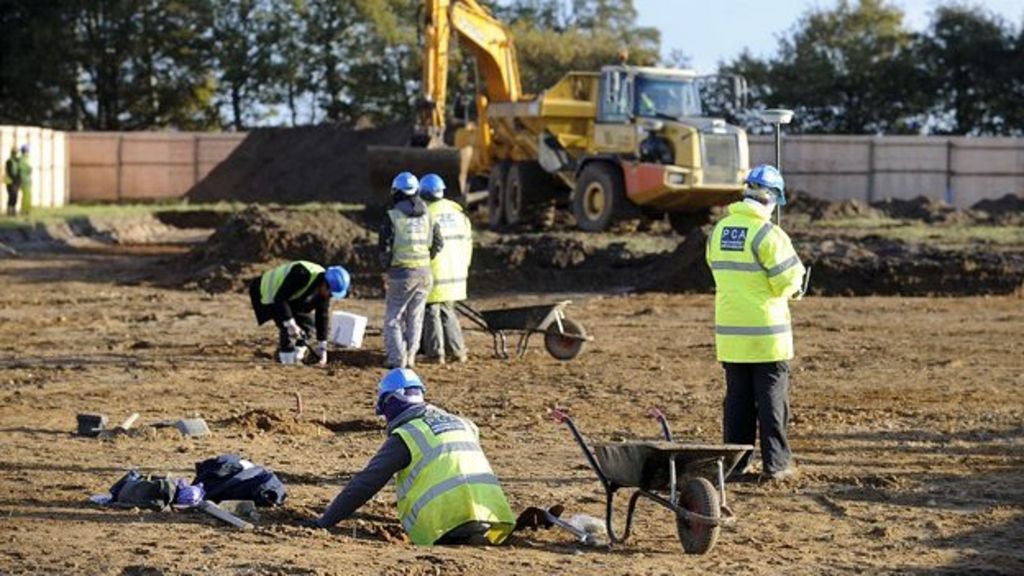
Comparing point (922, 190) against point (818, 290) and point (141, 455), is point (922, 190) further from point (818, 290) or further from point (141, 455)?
point (141, 455)

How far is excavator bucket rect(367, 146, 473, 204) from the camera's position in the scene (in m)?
34.9

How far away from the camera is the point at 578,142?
3484 centimetres

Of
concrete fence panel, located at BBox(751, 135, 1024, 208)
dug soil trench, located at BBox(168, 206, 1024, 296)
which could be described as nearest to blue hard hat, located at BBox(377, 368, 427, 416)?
dug soil trench, located at BBox(168, 206, 1024, 296)

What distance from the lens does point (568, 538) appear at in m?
9.82

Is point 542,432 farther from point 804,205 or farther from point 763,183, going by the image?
point 804,205

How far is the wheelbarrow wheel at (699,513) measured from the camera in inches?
366

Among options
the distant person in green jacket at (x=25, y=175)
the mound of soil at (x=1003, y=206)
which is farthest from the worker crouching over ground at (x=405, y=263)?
the mound of soil at (x=1003, y=206)

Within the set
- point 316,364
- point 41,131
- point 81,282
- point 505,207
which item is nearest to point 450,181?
point 505,207

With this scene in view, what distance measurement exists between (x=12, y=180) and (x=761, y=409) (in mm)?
30662

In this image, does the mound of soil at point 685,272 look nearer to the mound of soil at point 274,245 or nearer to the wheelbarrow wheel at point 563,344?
the mound of soil at point 274,245

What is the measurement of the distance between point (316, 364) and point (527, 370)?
1.97 metres

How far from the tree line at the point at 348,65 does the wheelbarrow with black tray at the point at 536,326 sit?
4047 cm

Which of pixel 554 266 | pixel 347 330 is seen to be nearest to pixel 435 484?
pixel 347 330

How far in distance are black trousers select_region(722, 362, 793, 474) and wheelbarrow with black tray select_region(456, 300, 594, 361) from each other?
18.3 ft
